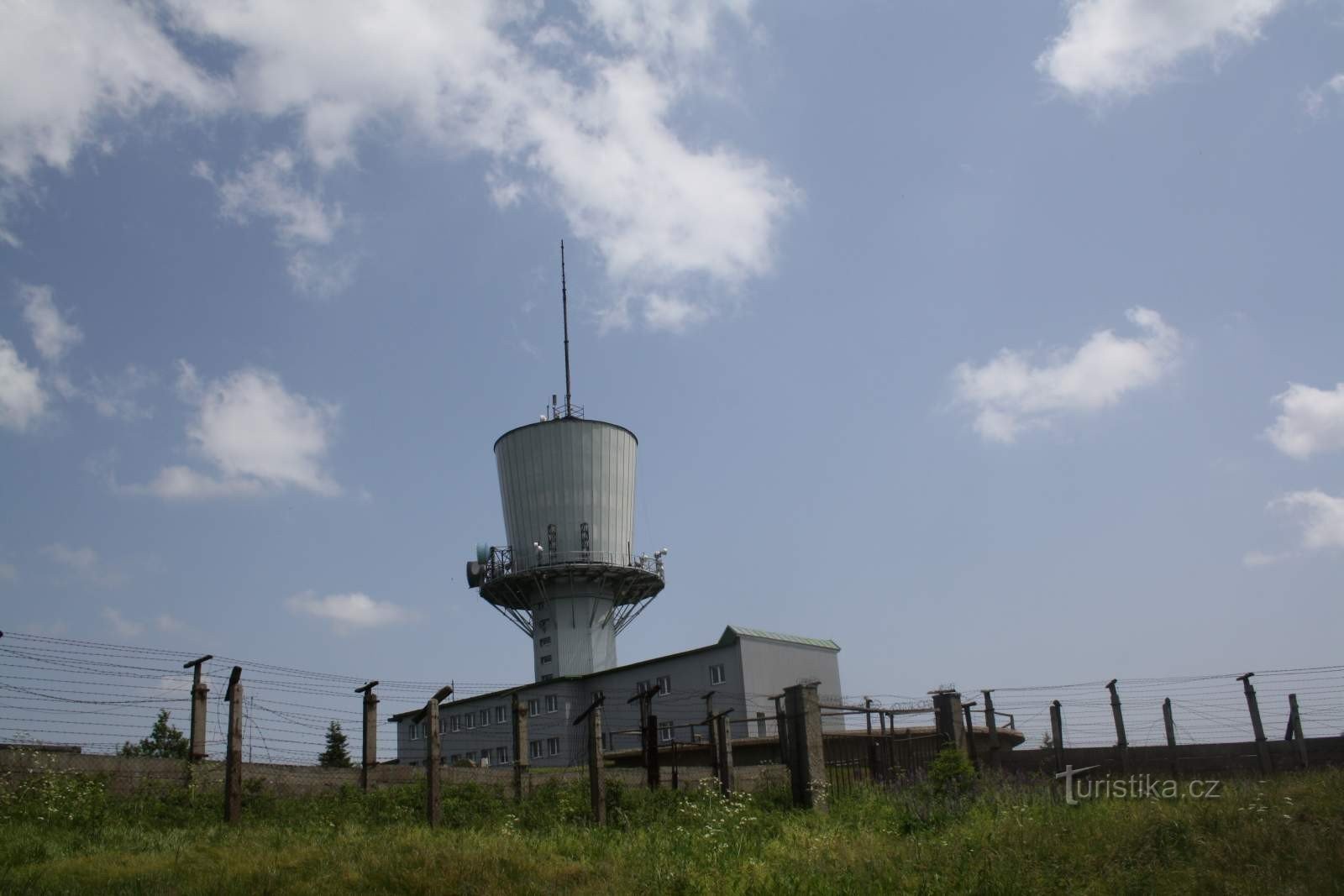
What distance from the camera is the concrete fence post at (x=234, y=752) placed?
15625 millimetres

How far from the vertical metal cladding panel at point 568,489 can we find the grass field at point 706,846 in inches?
1286

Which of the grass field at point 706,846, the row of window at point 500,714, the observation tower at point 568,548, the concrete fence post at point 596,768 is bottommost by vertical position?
the grass field at point 706,846

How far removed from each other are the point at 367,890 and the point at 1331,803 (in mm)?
12285

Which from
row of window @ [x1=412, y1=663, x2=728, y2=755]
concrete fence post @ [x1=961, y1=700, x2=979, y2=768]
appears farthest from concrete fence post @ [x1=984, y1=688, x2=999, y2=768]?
row of window @ [x1=412, y1=663, x2=728, y2=755]

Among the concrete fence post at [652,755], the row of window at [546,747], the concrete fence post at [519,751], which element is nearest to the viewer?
the concrete fence post at [519,751]

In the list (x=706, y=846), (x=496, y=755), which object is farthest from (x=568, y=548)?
(x=706, y=846)

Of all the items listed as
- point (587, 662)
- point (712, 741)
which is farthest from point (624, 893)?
point (587, 662)

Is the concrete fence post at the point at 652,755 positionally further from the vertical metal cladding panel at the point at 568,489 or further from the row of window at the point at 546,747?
the vertical metal cladding panel at the point at 568,489

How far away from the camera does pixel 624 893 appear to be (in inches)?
443

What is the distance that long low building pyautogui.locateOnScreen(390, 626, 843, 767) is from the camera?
42625 mm

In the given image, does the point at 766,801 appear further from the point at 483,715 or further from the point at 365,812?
the point at 483,715

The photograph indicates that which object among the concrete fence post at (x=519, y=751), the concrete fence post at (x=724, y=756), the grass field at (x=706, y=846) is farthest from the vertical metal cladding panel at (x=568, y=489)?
the grass field at (x=706, y=846)

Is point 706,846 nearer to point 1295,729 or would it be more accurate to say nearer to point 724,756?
point 724,756

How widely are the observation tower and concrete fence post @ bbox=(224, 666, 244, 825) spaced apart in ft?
109
